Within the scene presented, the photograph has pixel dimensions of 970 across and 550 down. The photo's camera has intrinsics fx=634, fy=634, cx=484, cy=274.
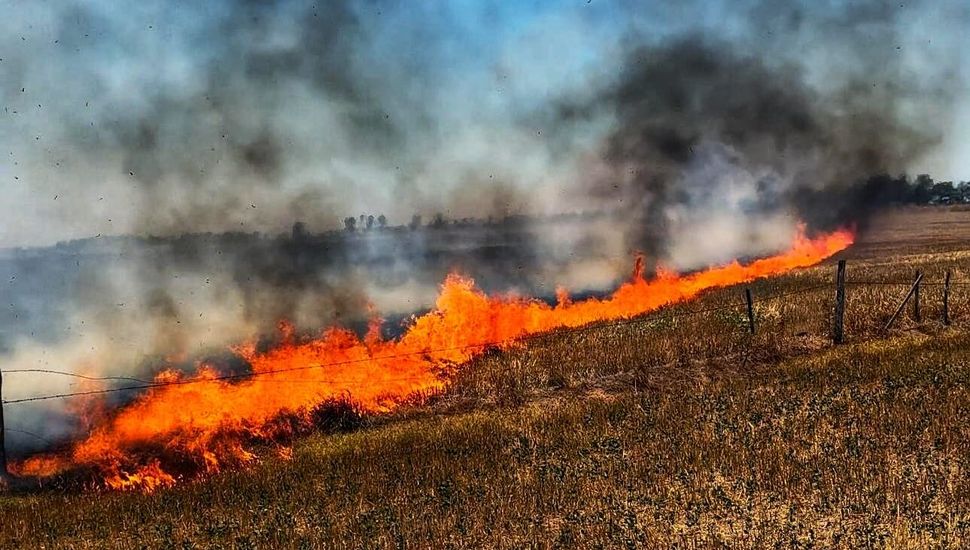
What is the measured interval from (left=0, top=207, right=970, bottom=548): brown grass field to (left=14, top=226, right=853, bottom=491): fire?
859mm

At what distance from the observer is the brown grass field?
7668mm

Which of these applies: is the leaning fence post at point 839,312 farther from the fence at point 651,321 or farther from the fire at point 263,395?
the fire at point 263,395

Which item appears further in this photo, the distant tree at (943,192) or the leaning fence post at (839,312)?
the distant tree at (943,192)

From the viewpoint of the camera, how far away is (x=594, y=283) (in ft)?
130

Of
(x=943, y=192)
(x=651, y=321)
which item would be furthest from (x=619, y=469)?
(x=943, y=192)

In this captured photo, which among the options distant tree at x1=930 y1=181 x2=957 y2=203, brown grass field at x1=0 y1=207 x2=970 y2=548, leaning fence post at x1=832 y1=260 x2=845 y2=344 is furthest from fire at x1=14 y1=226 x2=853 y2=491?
distant tree at x1=930 y1=181 x2=957 y2=203

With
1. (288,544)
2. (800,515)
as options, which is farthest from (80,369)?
(800,515)

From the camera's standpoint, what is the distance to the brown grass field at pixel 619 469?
7668 mm

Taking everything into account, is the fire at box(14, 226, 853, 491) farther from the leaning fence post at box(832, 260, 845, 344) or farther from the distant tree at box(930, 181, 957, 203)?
the distant tree at box(930, 181, 957, 203)

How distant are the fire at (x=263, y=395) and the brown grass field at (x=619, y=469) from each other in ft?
2.82

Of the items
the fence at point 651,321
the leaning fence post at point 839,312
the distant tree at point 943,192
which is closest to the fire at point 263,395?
the fence at point 651,321

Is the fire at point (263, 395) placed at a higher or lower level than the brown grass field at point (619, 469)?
higher

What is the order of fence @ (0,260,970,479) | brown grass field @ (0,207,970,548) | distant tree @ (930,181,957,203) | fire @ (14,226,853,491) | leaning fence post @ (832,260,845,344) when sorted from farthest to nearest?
1. distant tree @ (930,181,957,203)
2. leaning fence post @ (832,260,845,344)
3. fence @ (0,260,970,479)
4. fire @ (14,226,853,491)
5. brown grass field @ (0,207,970,548)

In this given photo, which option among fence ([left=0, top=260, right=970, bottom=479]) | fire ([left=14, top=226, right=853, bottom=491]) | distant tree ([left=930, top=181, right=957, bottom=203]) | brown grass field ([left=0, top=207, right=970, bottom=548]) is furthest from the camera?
distant tree ([left=930, top=181, right=957, bottom=203])
